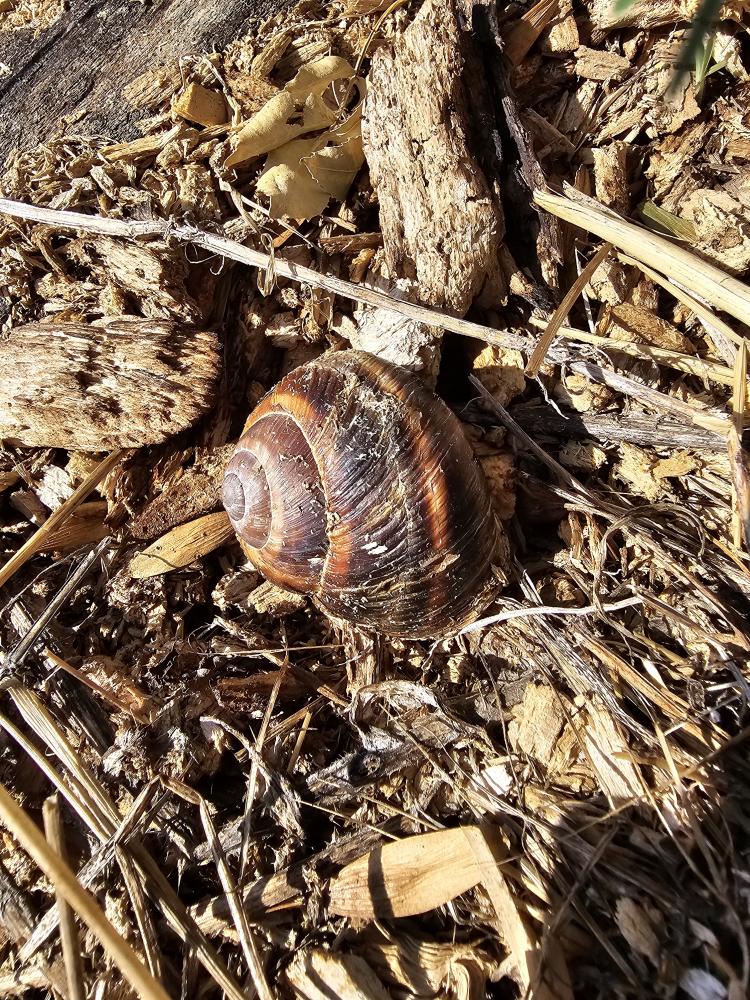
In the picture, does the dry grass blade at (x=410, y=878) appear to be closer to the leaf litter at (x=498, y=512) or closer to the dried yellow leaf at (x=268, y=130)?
the leaf litter at (x=498, y=512)

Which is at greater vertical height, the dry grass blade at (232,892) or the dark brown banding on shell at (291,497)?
the dark brown banding on shell at (291,497)

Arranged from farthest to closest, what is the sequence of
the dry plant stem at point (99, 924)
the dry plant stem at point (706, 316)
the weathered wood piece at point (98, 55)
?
the weathered wood piece at point (98, 55) → the dry plant stem at point (706, 316) → the dry plant stem at point (99, 924)

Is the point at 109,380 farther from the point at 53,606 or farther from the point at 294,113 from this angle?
the point at 294,113

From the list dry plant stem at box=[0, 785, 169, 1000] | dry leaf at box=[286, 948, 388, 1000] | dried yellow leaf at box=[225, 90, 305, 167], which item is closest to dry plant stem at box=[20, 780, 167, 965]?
dry plant stem at box=[0, 785, 169, 1000]

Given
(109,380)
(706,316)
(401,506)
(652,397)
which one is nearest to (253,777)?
(401,506)

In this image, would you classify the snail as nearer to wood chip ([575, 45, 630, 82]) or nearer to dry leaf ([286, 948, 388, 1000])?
dry leaf ([286, 948, 388, 1000])

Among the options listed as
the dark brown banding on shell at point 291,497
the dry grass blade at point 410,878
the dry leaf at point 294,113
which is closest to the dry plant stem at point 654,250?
the dry leaf at point 294,113
